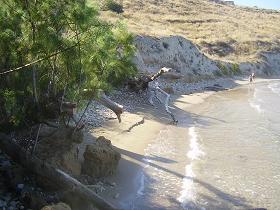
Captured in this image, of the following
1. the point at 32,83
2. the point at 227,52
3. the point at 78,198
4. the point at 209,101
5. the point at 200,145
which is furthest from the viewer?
the point at 227,52

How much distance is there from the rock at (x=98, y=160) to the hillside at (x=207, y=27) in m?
40.7

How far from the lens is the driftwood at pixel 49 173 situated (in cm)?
1198

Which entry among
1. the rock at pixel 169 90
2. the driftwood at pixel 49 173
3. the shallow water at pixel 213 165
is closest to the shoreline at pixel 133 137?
the shallow water at pixel 213 165

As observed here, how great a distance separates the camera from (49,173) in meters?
12.4

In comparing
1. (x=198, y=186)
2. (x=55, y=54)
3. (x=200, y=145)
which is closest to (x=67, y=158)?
(x=55, y=54)

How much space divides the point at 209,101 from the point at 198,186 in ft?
71.7

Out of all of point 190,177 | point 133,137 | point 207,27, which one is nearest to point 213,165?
point 190,177

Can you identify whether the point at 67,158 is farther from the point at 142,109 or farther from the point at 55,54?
the point at 142,109

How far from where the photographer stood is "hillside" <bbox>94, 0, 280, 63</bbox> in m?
65.9

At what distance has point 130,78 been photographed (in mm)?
29578

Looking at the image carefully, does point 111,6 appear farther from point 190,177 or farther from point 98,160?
point 98,160

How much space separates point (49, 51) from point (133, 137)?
9407 millimetres

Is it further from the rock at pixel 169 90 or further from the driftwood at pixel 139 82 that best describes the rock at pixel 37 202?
the rock at pixel 169 90

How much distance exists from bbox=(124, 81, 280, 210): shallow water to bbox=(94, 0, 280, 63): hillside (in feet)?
103
